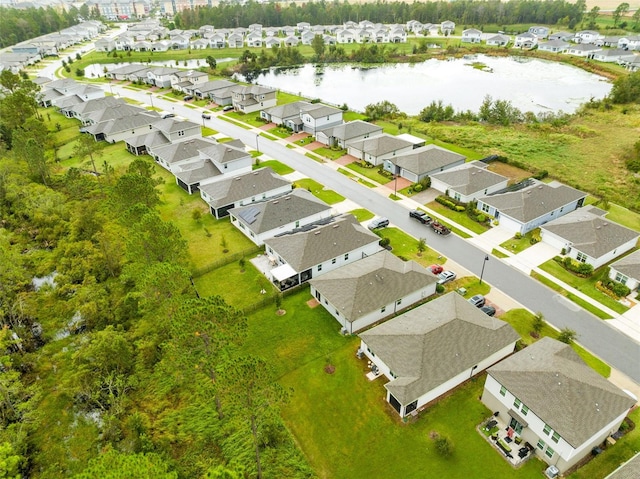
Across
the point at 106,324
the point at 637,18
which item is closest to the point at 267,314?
the point at 106,324

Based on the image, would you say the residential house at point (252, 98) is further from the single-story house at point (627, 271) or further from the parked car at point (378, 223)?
the single-story house at point (627, 271)

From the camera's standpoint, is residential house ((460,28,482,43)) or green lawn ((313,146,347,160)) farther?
residential house ((460,28,482,43))

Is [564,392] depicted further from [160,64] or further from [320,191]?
[160,64]

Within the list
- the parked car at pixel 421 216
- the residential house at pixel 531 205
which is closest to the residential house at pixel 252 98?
the parked car at pixel 421 216

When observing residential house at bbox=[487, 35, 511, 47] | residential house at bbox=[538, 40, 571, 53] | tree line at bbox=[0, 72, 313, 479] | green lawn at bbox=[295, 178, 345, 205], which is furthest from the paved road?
residential house at bbox=[487, 35, 511, 47]

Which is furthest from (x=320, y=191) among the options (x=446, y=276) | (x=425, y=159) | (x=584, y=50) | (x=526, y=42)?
(x=526, y=42)

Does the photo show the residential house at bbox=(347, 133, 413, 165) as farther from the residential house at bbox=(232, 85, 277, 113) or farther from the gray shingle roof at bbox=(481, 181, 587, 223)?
the residential house at bbox=(232, 85, 277, 113)

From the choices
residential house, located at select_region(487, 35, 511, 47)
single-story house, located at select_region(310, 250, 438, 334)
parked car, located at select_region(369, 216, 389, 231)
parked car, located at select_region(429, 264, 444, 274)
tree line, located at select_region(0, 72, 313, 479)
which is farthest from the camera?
residential house, located at select_region(487, 35, 511, 47)
